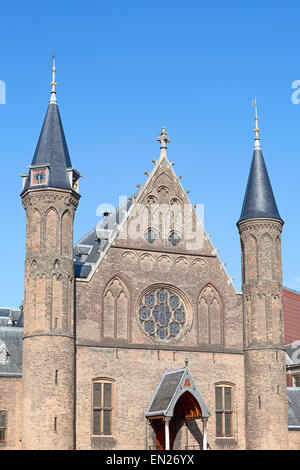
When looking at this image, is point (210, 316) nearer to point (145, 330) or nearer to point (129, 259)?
point (145, 330)

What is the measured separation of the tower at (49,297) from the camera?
41250mm

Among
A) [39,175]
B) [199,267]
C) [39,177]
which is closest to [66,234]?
[39,177]

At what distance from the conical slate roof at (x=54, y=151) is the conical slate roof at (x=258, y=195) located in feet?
36.0

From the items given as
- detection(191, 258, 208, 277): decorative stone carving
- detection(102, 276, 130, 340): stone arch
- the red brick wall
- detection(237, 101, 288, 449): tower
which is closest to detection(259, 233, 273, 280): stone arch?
detection(237, 101, 288, 449): tower

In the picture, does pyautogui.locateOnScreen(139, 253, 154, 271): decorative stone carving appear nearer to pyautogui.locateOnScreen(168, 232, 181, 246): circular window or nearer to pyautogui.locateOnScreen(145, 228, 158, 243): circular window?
pyautogui.locateOnScreen(145, 228, 158, 243): circular window

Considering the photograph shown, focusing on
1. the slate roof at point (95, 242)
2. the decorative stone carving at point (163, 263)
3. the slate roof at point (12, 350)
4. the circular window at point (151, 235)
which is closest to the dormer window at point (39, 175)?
the slate roof at point (95, 242)

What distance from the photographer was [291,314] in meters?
79.7

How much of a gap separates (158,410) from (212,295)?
8.00 m

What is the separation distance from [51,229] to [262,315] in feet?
42.2

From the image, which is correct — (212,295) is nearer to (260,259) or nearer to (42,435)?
(260,259)

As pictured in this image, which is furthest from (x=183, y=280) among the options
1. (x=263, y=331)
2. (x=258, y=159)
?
(x=258, y=159)

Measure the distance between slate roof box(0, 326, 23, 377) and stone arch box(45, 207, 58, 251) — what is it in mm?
5337
